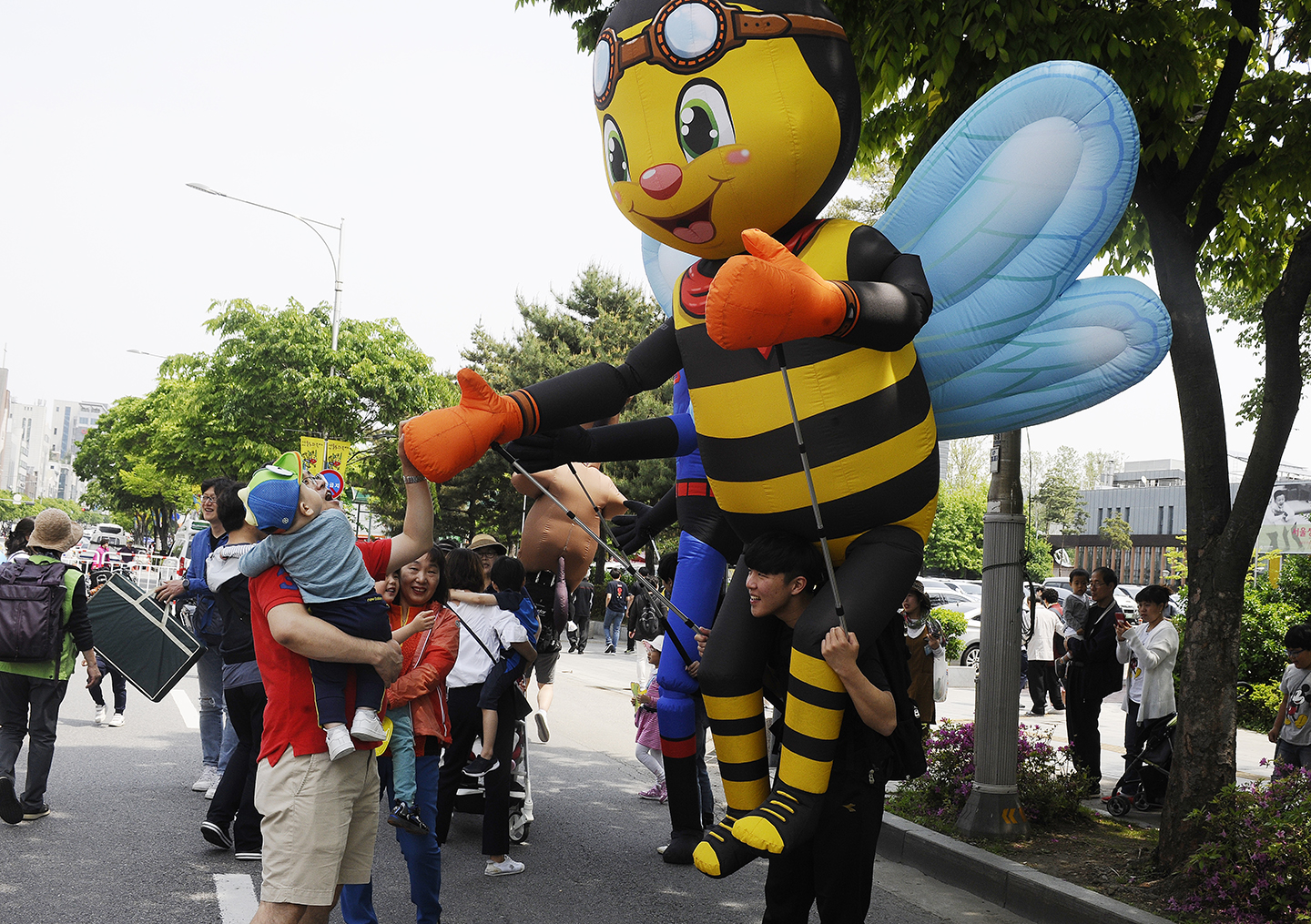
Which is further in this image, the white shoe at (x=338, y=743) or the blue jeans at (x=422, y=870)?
the blue jeans at (x=422, y=870)

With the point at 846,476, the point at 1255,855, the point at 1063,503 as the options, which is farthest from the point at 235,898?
the point at 1063,503

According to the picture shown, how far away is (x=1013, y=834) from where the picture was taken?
5980 millimetres

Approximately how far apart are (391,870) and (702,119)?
419 centimetres

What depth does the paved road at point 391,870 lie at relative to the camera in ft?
15.4

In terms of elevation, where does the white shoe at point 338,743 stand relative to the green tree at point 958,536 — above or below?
below

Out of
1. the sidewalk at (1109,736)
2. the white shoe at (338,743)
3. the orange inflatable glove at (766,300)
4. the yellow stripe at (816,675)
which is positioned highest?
the orange inflatable glove at (766,300)

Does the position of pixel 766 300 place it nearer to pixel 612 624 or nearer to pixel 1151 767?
pixel 1151 767

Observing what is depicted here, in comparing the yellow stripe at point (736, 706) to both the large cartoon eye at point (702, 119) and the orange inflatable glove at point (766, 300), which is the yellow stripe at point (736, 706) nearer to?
the orange inflatable glove at point (766, 300)

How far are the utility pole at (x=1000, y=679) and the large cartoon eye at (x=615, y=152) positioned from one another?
361 centimetres

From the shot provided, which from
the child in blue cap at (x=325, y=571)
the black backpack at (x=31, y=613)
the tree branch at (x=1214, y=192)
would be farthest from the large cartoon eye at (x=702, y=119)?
the black backpack at (x=31, y=613)

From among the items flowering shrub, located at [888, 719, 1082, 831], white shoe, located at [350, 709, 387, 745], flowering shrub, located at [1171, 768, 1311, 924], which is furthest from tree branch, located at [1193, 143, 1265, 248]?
white shoe, located at [350, 709, 387, 745]

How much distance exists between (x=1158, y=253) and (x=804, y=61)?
319 centimetres

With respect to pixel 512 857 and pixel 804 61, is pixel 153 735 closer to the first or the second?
pixel 512 857

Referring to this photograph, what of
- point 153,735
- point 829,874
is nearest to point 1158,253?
point 829,874
